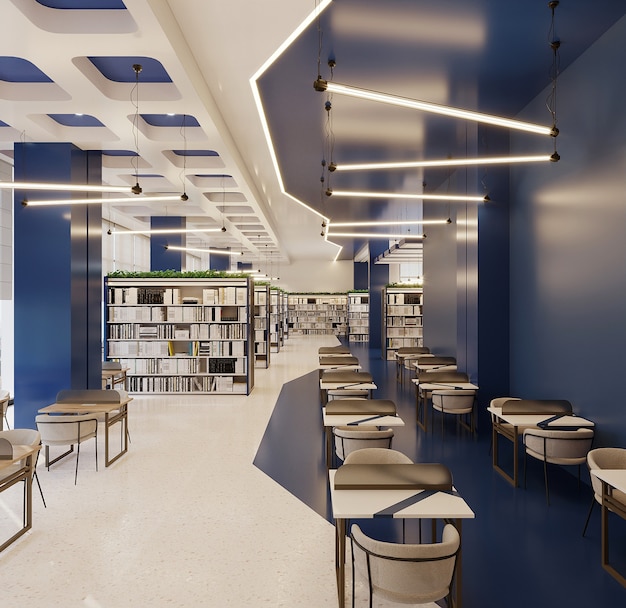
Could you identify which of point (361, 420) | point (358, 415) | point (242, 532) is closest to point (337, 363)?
point (358, 415)

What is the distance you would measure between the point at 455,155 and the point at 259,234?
386 inches

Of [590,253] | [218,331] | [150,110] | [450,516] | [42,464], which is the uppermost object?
[150,110]

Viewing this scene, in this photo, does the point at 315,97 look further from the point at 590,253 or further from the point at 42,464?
the point at 42,464

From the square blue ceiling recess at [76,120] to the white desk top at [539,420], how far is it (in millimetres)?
6953

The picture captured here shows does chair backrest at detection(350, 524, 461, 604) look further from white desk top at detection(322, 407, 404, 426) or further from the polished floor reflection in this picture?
white desk top at detection(322, 407, 404, 426)

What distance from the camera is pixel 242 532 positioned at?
13.6ft

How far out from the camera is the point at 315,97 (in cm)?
647

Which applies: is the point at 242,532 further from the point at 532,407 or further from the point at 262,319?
the point at 262,319

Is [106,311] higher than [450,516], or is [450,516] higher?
[106,311]

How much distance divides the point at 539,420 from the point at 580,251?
6.56ft

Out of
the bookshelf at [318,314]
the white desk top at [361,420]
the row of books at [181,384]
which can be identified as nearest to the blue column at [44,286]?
the row of books at [181,384]

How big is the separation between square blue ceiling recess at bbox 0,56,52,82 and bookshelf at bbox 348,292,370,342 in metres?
17.3

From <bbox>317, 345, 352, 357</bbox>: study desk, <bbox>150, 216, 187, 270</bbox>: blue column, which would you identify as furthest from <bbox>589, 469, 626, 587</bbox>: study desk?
<bbox>150, 216, 187, 270</bbox>: blue column

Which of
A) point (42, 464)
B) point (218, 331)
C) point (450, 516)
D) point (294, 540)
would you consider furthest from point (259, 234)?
point (450, 516)
